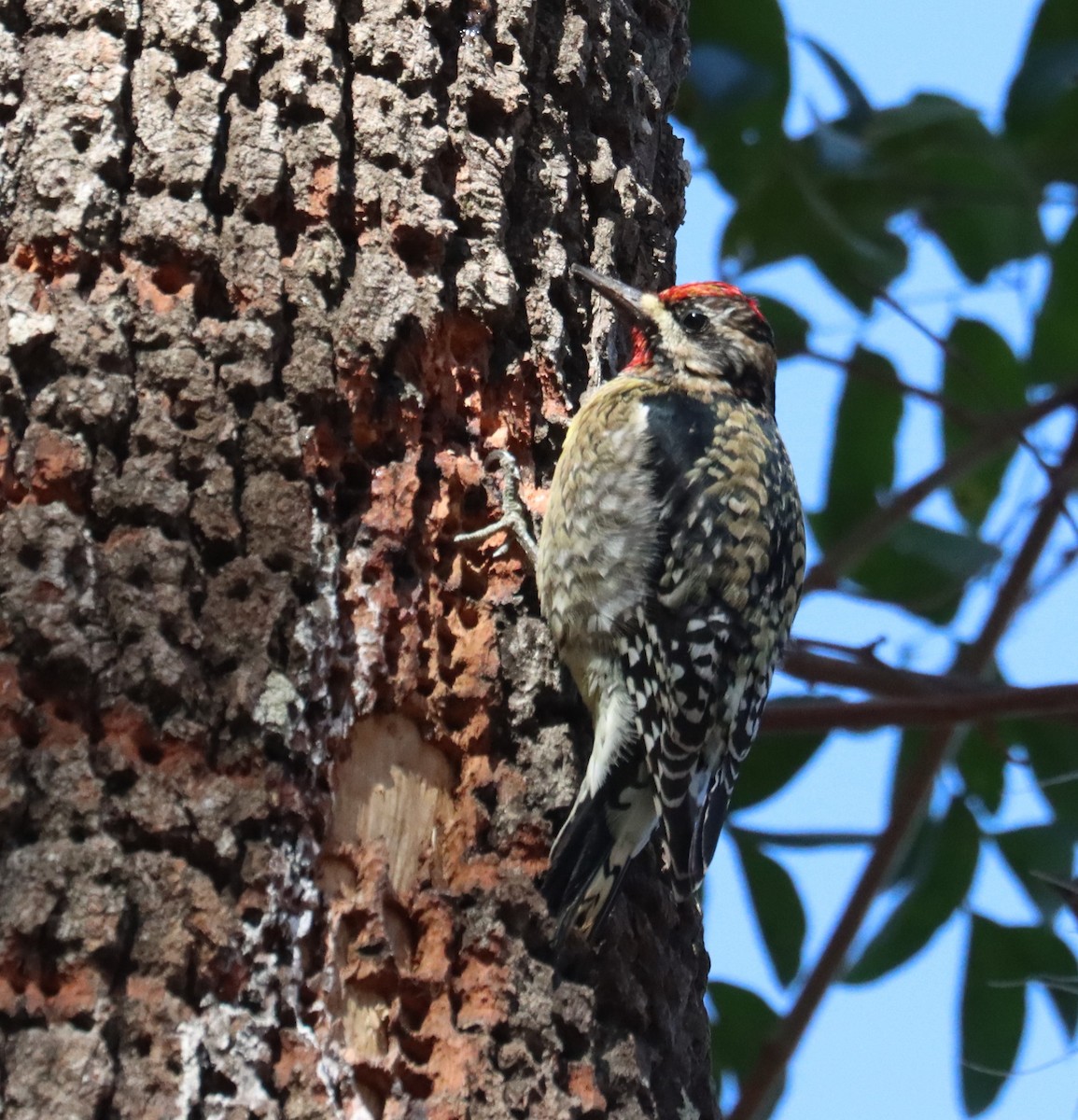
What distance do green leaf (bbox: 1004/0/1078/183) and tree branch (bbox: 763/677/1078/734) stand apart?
159 cm

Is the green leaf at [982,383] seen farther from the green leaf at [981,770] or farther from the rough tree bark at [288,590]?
the rough tree bark at [288,590]

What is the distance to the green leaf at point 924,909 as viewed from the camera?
416cm

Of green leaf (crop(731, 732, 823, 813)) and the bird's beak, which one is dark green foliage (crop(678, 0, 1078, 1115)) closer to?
green leaf (crop(731, 732, 823, 813))

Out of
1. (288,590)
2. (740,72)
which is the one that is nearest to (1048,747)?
(740,72)

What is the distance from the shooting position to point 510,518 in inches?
99.1

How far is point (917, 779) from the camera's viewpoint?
4055mm

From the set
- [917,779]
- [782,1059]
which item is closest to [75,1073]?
[782,1059]

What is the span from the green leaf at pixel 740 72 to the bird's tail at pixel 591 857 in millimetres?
2010

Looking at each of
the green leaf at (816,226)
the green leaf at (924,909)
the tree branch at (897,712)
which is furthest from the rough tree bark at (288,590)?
the green leaf at (924,909)

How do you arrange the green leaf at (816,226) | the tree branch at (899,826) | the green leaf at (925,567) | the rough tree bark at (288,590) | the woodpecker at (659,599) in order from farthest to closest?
1. the green leaf at (816,226)
2. the green leaf at (925,567)
3. the tree branch at (899,826)
4. the woodpecker at (659,599)
5. the rough tree bark at (288,590)

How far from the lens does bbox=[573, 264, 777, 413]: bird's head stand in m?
3.44

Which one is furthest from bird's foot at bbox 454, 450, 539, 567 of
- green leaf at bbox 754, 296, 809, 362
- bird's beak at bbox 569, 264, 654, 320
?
green leaf at bbox 754, 296, 809, 362

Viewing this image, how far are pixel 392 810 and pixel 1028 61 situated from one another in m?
2.78

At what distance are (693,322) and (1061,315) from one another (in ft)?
4.26
